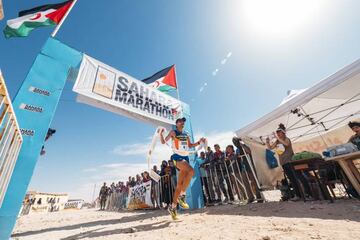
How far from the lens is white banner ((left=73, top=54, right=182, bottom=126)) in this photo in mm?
5277

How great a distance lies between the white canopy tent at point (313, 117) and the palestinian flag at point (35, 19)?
22.6ft

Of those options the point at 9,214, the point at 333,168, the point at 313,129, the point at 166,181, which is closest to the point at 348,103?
the point at 313,129

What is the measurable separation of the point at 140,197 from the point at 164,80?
21.2 ft

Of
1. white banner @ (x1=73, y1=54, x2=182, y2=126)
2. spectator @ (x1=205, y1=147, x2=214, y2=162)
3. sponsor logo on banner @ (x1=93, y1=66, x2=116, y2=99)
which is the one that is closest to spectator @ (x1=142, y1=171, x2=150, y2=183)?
white banner @ (x1=73, y1=54, x2=182, y2=126)

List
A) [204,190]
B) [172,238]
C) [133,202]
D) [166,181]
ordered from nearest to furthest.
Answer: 1. [172,238]
2. [204,190]
3. [166,181]
4. [133,202]

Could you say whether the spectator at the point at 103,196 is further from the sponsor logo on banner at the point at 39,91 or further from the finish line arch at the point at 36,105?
the sponsor logo on banner at the point at 39,91

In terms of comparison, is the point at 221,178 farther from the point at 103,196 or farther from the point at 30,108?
the point at 103,196

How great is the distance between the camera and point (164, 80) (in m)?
8.69

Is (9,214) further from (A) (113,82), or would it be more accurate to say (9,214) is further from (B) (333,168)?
(B) (333,168)

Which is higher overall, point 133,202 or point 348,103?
point 348,103

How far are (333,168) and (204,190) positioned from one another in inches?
162

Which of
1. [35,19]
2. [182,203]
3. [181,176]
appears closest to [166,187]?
[182,203]

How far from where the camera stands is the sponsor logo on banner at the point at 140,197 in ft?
29.6

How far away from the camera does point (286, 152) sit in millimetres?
4809
